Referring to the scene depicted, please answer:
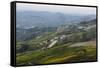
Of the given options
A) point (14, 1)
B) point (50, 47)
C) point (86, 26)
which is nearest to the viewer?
point (14, 1)

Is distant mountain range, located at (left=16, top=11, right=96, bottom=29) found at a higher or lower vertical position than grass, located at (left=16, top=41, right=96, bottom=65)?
higher

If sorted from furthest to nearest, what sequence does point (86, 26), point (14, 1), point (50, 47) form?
point (86, 26)
point (50, 47)
point (14, 1)

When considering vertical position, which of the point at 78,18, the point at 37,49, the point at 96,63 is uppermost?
the point at 78,18

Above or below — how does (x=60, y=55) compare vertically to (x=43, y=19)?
below

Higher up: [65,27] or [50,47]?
[65,27]

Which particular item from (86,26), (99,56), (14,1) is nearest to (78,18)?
(86,26)

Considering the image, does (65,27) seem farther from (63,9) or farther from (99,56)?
(99,56)

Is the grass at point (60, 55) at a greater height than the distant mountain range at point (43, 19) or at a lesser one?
lesser
